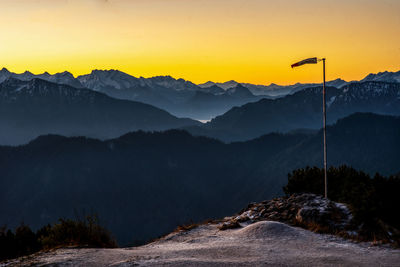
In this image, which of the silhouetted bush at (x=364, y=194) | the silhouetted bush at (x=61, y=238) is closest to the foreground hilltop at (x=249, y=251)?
the silhouetted bush at (x=364, y=194)

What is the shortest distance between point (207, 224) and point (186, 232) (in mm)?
2140

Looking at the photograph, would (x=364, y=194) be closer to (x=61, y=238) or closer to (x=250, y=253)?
(x=250, y=253)

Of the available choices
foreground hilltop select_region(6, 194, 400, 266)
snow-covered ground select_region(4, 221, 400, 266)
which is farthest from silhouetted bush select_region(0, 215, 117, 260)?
snow-covered ground select_region(4, 221, 400, 266)

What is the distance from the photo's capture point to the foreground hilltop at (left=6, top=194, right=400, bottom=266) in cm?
1165

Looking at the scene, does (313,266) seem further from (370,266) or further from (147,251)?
(147,251)

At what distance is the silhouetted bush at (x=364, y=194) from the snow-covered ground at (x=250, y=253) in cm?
244

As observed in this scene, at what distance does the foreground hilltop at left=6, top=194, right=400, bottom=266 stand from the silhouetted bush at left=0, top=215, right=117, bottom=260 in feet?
6.21

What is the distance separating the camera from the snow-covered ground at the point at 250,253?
1159 centimetres

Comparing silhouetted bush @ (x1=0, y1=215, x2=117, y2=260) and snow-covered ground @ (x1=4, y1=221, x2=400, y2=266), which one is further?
silhouetted bush @ (x1=0, y1=215, x2=117, y2=260)

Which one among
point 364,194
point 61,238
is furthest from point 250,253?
point 364,194

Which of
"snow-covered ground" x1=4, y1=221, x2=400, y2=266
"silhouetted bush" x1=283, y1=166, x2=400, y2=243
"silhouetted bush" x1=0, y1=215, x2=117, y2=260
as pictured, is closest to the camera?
"snow-covered ground" x1=4, y1=221, x2=400, y2=266

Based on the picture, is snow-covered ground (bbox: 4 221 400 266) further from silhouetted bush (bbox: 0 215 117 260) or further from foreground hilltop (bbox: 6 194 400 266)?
silhouetted bush (bbox: 0 215 117 260)

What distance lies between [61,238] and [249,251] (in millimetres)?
8176

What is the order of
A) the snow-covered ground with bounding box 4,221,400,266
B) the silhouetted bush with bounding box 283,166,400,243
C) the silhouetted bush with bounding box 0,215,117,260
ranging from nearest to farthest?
1. the snow-covered ground with bounding box 4,221,400,266
2. the silhouetted bush with bounding box 0,215,117,260
3. the silhouetted bush with bounding box 283,166,400,243
